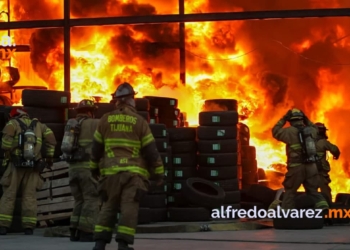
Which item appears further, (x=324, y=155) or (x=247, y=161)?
(x=247, y=161)

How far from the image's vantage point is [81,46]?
70.8 ft

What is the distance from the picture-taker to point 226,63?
2134 centimetres

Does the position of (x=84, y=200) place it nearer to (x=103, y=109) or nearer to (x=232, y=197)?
(x=103, y=109)

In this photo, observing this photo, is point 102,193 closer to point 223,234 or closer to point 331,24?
point 223,234

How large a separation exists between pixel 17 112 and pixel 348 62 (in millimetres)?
8017

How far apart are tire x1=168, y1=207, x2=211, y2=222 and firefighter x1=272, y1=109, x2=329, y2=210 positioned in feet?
4.97

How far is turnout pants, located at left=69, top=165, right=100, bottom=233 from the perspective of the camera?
13711mm

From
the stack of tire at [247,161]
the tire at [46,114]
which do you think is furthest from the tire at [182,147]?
the tire at [46,114]

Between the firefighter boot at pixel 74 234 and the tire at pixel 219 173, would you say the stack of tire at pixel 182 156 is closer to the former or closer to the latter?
the tire at pixel 219 173

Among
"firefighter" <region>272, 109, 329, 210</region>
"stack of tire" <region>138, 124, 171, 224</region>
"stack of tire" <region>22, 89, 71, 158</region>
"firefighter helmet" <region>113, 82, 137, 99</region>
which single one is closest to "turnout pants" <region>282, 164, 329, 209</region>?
"firefighter" <region>272, 109, 329, 210</region>

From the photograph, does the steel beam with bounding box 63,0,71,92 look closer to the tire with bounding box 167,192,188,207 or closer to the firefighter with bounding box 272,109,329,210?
the tire with bounding box 167,192,188,207

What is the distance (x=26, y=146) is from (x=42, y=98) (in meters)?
1.85

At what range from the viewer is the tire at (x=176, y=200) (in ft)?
59.3

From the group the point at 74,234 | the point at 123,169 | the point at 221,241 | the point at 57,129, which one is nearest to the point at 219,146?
the point at 57,129
